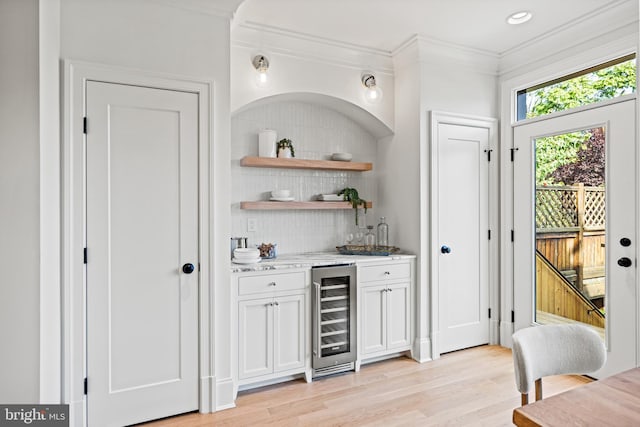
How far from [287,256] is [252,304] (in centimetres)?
70

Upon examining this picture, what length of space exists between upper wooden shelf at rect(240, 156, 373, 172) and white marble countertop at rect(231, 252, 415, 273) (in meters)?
0.78

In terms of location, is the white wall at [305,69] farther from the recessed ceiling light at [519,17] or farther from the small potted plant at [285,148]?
the recessed ceiling light at [519,17]

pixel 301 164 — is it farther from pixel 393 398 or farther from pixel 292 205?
pixel 393 398

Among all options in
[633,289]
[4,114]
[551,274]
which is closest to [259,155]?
[4,114]

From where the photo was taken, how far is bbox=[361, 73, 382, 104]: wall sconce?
3359 mm

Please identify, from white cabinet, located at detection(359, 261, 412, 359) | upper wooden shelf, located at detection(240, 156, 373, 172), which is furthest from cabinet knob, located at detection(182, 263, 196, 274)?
white cabinet, located at detection(359, 261, 412, 359)

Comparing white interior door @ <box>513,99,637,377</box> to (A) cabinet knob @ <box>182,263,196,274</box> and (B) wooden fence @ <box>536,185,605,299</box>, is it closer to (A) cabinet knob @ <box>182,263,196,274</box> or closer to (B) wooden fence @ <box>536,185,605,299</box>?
(B) wooden fence @ <box>536,185,605,299</box>

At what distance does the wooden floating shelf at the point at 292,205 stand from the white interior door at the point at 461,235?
732mm

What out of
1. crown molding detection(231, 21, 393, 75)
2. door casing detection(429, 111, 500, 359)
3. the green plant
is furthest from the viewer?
the green plant

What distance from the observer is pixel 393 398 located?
261 centimetres

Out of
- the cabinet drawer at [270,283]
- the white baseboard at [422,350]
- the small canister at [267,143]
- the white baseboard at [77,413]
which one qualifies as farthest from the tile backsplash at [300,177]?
the white baseboard at [77,413]

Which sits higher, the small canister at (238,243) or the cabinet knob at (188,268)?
the small canister at (238,243)

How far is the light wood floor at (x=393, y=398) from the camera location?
92.0 inches

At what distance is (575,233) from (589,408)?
2.36 metres
